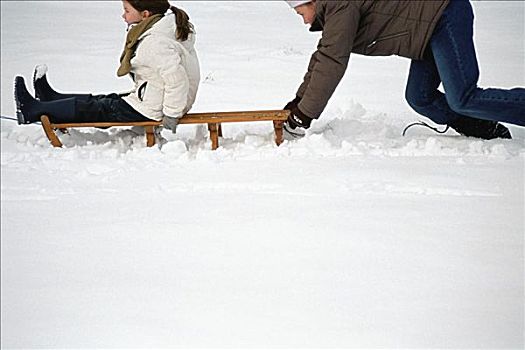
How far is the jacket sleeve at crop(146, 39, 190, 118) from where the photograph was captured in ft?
12.2

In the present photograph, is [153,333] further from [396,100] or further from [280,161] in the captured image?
[396,100]

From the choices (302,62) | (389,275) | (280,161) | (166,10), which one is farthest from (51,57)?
(389,275)

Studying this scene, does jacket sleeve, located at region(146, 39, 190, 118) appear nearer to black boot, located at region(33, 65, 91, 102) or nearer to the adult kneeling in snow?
the adult kneeling in snow

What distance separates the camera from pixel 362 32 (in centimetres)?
362

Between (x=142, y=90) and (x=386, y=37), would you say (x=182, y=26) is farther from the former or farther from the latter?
(x=386, y=37)

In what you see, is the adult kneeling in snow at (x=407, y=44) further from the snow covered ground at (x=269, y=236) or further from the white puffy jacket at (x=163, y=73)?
the white puffy jacket at (x=163, y=73)

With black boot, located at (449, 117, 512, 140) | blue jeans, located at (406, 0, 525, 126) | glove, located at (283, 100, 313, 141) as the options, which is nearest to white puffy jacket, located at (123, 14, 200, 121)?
glove, located at (283, 100, 313, 141)

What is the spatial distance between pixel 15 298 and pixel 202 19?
5833 mm

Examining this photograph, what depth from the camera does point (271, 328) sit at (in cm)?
241

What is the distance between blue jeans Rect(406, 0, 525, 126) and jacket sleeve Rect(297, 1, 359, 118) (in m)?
0.41

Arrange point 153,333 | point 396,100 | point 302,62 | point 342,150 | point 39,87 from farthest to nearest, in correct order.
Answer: point 302,62
point 396,100
point 39,87
point 342,150
point 153,333

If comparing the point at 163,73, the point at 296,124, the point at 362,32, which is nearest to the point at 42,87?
the point at 163,73

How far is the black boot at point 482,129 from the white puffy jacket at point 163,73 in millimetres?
1398

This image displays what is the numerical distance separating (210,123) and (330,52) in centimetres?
71
